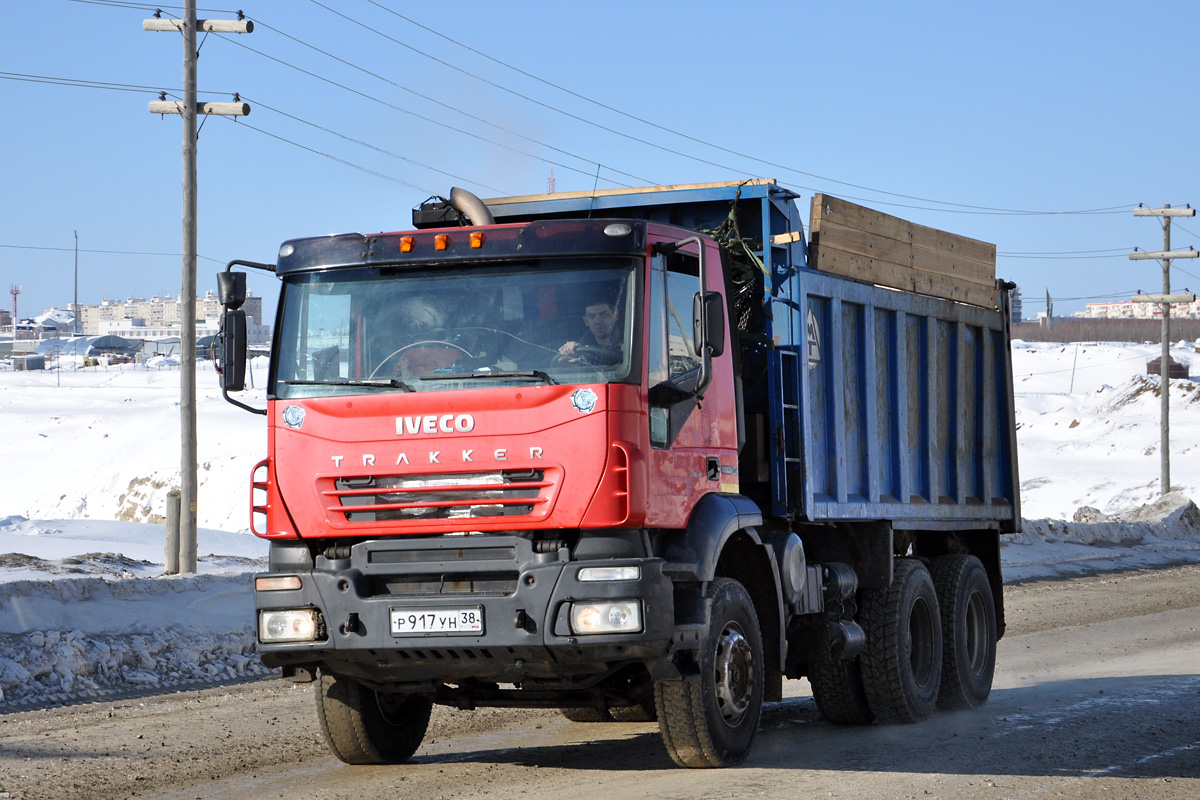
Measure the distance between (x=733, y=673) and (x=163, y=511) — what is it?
37035 millimetres

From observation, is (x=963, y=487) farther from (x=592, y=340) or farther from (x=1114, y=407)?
(x=1114, y=407)

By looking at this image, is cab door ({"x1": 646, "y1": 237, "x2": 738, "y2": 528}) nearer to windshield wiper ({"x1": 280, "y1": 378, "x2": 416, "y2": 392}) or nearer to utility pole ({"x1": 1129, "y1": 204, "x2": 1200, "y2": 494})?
windshield wiper ({"x1": 280, "y1": 378, "x2": 416, "y2": 392})

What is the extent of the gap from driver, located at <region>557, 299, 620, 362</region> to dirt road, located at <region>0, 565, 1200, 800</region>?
212cm

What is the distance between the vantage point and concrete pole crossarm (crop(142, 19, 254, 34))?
19.8 m

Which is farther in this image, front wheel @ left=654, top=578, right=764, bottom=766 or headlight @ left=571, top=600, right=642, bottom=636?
front wheel @ left=654, top=578, right=764, bottom=766

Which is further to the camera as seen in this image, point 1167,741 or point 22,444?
point 22,444

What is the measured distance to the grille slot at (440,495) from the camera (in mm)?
6664

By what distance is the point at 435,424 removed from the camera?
6770 mm

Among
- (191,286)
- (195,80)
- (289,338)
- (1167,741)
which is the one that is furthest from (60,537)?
(1167,741)

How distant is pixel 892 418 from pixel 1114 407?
61735 millimetres

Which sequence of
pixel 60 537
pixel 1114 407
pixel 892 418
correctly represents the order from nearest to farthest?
pixel 892 418
pixel 60 537
pixel 1114 407

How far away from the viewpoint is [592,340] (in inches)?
270

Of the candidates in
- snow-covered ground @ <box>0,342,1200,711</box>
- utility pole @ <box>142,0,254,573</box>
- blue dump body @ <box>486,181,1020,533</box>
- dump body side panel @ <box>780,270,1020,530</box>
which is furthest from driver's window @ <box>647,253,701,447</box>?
utility pole @ <box>142,0,254,573</box>

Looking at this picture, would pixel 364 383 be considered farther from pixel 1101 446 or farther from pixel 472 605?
pixel 1101 446
